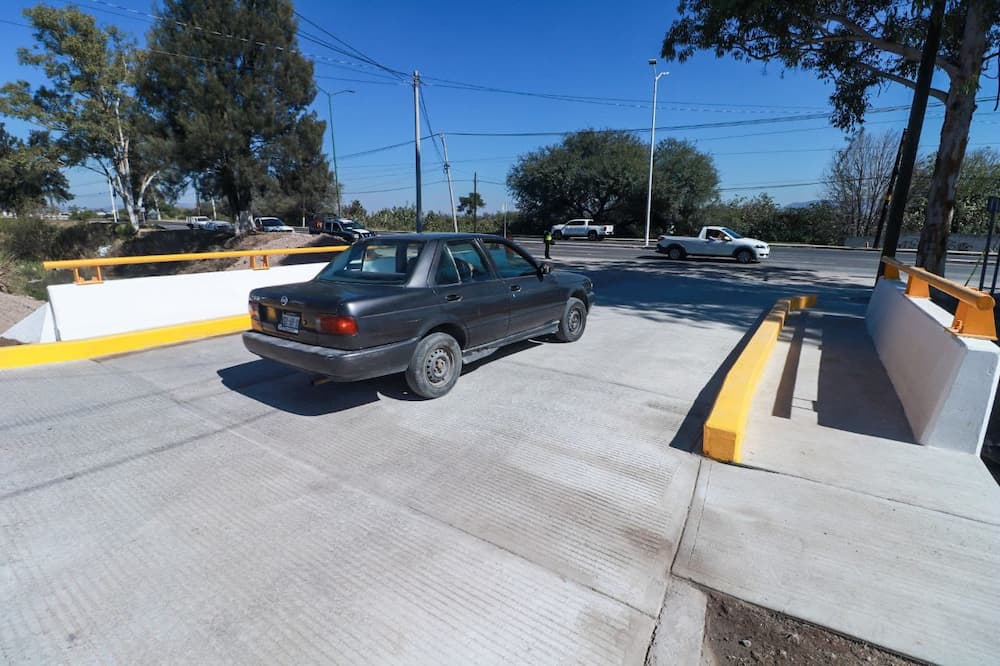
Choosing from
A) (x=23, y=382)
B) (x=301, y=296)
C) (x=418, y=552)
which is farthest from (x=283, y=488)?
(x=23, y=382)

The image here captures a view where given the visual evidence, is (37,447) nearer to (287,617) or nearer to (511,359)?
(287,617)

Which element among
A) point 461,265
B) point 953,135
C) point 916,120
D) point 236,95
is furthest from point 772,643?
point 236,95

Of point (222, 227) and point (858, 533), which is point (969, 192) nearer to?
point (858, 533)

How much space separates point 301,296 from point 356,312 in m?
0.68

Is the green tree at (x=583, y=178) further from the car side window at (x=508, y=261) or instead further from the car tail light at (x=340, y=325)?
the car tail light at (x=340, y=325)

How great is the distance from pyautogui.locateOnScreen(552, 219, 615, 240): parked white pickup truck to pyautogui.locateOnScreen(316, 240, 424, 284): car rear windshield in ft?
128

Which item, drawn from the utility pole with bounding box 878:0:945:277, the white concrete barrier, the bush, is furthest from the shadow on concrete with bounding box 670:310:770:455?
the bush

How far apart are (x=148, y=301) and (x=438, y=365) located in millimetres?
4910

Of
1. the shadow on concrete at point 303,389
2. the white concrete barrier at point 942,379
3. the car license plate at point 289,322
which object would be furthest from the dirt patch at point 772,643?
the car license plate at point 289,322

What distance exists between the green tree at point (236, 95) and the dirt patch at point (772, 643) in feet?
103

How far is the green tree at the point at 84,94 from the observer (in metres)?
27.4

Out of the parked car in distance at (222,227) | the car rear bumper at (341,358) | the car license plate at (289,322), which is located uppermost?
the parked car in distance at (222,227)

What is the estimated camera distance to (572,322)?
6730 millimetres

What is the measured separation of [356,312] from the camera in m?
3.95
